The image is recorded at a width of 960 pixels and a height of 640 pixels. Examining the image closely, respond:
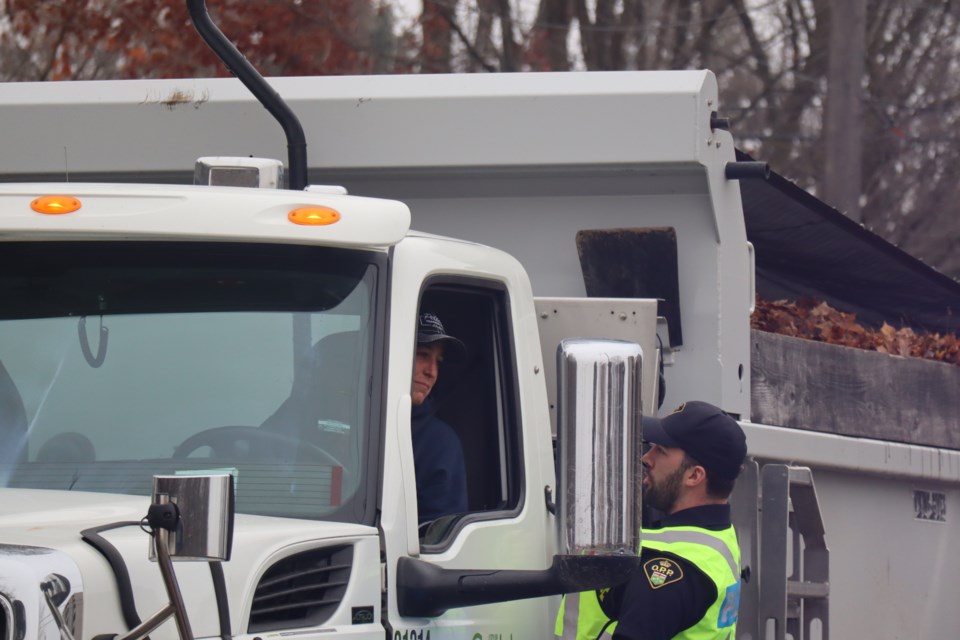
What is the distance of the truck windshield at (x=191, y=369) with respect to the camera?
11.2 feet

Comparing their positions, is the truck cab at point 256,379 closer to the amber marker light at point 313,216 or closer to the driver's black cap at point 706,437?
the amber marker light at point 313,216

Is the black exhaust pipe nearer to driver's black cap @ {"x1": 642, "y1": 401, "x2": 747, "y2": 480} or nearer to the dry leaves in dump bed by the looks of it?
driver's black cap @ {"x1": 642, "y1": 401, "x2": 747, "y2": 480}

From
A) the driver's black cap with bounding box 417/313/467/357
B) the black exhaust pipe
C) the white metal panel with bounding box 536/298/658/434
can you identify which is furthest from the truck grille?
the black exhaust pipe

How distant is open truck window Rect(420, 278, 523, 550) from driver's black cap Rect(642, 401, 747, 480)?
0.38 meters

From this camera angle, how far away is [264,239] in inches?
140

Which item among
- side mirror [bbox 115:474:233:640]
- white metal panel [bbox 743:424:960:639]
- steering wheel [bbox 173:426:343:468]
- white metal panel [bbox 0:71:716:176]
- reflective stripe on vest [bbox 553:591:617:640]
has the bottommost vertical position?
white metal panel [bbox 743:424:960:639]

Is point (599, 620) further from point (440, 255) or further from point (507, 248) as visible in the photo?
point (507, 248)

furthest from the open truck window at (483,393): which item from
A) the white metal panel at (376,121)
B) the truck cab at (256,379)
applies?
the white metal panel at (376,121)

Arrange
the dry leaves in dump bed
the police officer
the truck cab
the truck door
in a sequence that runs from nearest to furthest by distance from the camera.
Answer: the truck cab < the truck door < the police officer < the dry leaves in dump bed

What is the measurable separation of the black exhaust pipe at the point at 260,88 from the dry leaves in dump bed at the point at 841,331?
69.7 inches

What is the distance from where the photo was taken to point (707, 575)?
396 centimetres

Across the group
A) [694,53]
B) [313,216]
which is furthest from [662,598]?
[694,53]

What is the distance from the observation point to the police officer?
3.89 meters

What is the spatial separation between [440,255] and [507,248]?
116cm
